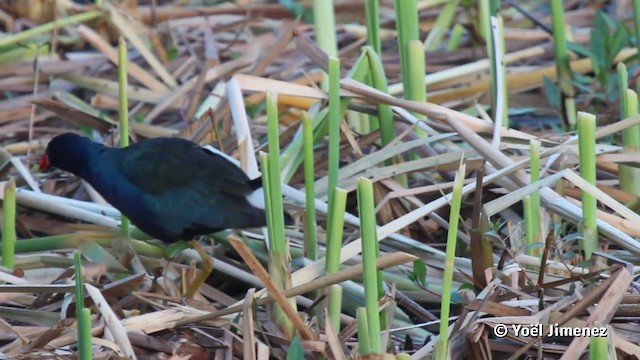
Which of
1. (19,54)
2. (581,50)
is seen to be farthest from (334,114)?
(19,54)

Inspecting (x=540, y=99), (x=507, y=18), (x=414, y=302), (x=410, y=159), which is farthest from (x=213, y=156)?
(x=507, y=18)

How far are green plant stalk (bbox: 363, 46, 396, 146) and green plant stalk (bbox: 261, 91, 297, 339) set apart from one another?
0.44 m

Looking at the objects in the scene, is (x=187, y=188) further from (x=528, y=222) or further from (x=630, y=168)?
(x=630, y=168)

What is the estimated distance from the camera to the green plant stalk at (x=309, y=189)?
1711 mm

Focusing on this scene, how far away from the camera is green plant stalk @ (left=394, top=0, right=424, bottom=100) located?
2154mm

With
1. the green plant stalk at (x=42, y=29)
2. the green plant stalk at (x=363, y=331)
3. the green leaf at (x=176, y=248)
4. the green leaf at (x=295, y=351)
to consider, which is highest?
the green plant stalk at (x=42, y=29)

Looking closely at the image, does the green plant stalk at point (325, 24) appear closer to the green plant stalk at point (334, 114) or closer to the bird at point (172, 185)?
the bird at point (172, 185)

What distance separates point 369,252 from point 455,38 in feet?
5.18

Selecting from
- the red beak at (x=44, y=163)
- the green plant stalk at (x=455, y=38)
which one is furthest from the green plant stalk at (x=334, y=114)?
the green plant stalk at (x=455, y=38)

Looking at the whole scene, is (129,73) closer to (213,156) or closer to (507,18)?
(213,156)

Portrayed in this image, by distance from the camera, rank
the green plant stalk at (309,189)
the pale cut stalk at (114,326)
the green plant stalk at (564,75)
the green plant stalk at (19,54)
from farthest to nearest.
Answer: the green plant stalk at (19,54), the green plant stalk at (564,75), the green plant stalk at (309,189), the pale cut stalk at (114,326)

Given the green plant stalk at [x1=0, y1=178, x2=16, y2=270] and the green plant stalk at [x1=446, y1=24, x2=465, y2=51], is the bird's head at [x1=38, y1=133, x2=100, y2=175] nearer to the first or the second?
the green plant stalk at [x1=0, y1=178, x2=16, y2=270]

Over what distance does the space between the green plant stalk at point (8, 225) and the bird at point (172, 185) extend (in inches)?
10.2

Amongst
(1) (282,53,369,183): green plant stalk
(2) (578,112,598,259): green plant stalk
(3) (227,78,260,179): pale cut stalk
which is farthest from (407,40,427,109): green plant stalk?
(2) (578,112,598,259): green plant stalk
